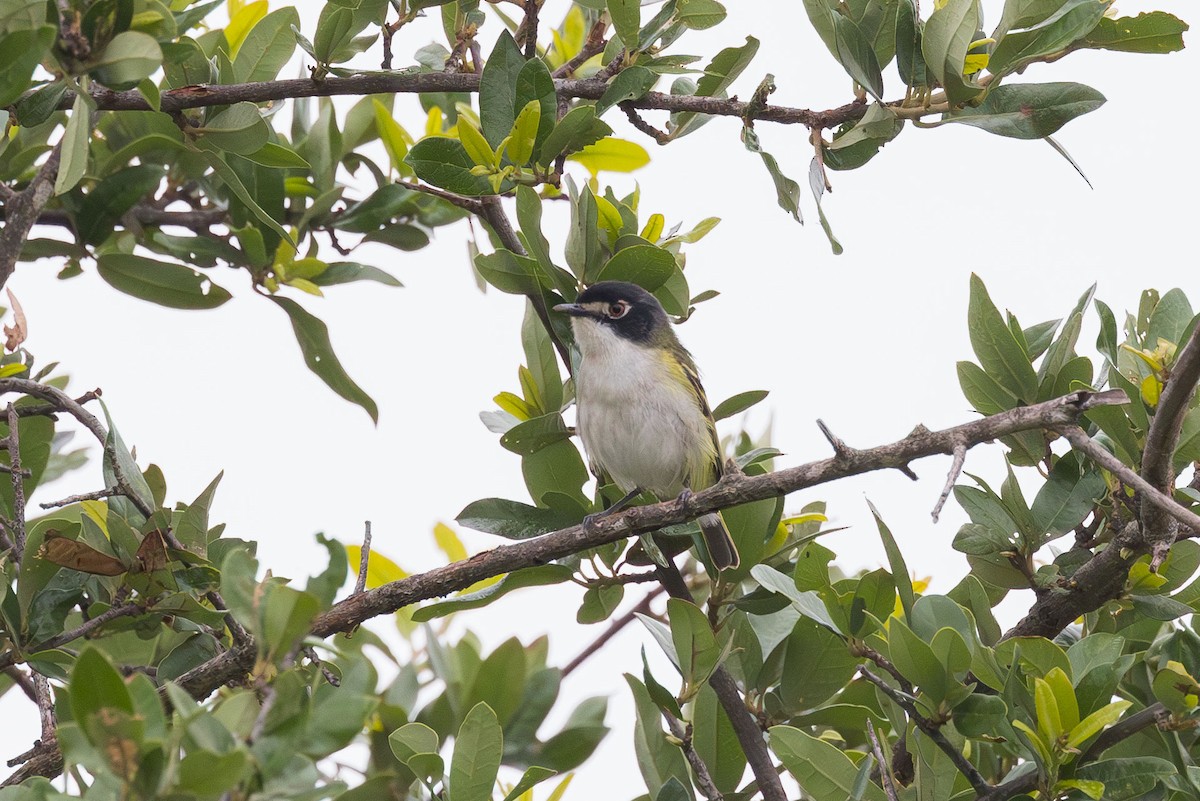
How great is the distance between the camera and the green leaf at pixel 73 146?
2568 mm

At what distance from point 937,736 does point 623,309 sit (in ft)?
9.16

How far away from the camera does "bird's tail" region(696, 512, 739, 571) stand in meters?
3.67

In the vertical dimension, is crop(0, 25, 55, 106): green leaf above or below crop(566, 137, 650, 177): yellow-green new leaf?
above

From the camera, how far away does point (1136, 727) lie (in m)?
2.63

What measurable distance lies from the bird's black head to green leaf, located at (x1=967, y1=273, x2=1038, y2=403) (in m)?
1.07

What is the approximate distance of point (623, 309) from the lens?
5156mm

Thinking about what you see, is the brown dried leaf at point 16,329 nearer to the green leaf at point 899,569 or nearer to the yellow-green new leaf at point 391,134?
the yellow-green new leaf at point 391,134

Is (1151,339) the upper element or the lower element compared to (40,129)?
lower

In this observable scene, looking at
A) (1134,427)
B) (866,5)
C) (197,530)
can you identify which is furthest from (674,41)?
(197,530)

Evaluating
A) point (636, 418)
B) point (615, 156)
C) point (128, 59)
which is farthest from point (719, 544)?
point (128, 59)

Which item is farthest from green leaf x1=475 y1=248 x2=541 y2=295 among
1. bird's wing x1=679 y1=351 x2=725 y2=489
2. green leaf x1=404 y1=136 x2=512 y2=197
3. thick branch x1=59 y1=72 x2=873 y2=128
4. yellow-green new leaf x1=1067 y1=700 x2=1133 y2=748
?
bird's wing x1=679 y1=351 x2=725 y2=489

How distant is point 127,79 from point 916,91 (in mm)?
1949

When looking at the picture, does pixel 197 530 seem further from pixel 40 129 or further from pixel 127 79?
pixel 40 129

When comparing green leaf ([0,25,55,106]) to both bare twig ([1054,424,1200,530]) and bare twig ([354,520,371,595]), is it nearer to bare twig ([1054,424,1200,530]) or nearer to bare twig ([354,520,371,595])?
bare twig ([354,520,371,595])
